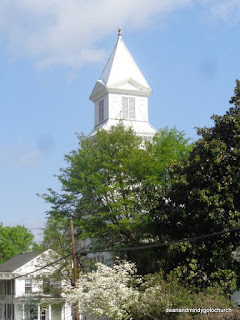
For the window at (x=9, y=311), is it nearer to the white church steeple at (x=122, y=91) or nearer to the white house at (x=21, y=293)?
the white house at (x=21, y=293)

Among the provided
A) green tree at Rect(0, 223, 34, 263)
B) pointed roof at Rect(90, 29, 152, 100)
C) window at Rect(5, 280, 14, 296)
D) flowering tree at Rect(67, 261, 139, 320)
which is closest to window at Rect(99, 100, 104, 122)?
pointed roof at Rect(90, 29, 152, 100)

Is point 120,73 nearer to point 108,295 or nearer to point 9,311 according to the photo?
point 9,311

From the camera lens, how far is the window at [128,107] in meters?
72.3

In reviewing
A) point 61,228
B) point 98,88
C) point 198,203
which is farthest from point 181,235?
point 98,88

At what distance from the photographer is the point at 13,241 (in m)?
101

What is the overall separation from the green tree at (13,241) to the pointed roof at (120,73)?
35778 mm

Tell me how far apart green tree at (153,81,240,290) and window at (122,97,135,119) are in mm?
34891

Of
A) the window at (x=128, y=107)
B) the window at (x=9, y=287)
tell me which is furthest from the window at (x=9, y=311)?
the window at (x=128, y=107)

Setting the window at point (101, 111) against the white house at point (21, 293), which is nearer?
the white house at point (21, 293)

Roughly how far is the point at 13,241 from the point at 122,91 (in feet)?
133

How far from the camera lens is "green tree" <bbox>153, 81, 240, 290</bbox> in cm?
3469

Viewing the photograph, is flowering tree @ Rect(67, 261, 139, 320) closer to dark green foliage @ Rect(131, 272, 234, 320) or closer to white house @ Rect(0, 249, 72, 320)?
dark green foliage @ Rect(131, 272, 234, 320)

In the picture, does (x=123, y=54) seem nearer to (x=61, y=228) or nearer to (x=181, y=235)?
(x=61, y=228)

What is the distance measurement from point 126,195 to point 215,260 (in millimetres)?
13137
